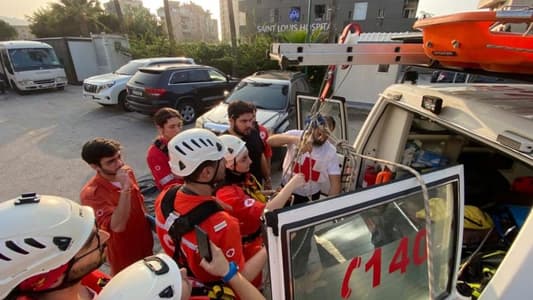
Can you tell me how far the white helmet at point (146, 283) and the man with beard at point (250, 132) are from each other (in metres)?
1.92

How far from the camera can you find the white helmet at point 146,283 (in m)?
0.94

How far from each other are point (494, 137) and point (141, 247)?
8.22ft

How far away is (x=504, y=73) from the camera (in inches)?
53.5

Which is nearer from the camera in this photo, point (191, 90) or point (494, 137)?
point (494, 137)

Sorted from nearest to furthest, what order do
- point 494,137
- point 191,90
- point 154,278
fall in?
point 154,278 < point 494,137 < point 191,90

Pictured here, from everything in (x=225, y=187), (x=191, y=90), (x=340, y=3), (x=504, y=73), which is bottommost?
(x=191, y=90)

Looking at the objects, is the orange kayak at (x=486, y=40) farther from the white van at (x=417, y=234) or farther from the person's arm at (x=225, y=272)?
the person's arm at (x=225, y=272)

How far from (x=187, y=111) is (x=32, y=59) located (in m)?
9.84

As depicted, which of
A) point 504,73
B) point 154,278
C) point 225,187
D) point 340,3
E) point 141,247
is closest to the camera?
point 154,278

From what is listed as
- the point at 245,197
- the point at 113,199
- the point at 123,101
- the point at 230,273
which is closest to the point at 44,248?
the point at 230,273

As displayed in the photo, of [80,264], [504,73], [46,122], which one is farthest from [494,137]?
[46,122]

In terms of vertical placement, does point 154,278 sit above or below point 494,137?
below

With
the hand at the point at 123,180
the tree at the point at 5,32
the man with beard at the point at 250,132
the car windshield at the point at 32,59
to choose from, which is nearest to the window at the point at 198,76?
the man with beard at the point at 250,132

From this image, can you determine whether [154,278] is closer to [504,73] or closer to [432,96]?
[432,96]
